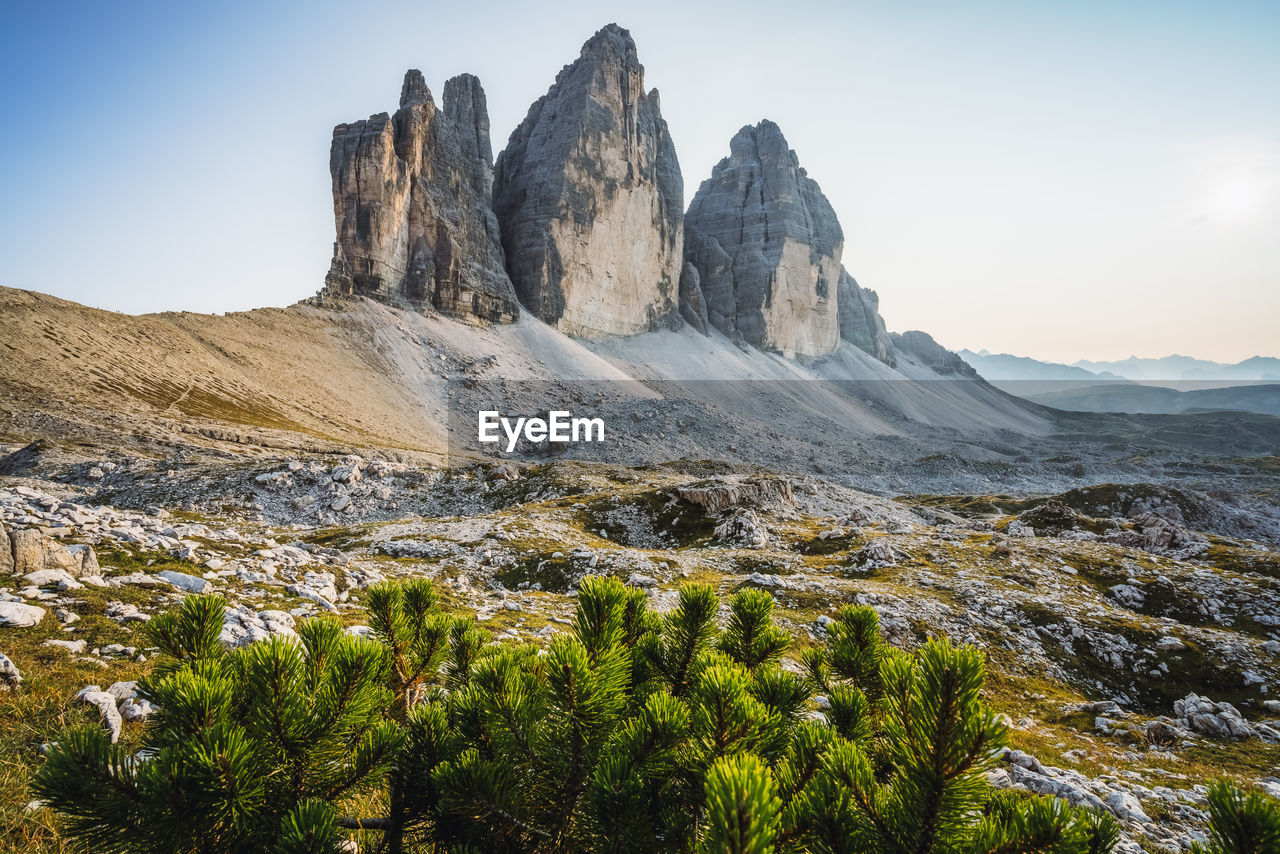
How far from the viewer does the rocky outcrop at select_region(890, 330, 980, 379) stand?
17962 cm

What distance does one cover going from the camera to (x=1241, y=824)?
157 cm

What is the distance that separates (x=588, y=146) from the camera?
97.6 m

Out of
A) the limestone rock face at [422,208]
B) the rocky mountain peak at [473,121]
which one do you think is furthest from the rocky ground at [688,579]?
the rocky mountain peak at [473,121]

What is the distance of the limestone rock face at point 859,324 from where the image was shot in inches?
6481

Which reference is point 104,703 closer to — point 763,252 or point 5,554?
point 5,554

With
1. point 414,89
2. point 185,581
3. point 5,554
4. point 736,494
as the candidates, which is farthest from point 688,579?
point 414,89

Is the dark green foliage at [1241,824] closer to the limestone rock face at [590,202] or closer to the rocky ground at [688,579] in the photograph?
the rocky ground at [688,579]

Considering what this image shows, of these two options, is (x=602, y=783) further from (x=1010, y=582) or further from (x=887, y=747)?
(x=1010, y=582)

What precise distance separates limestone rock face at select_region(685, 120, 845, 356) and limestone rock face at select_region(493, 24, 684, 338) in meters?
20.6

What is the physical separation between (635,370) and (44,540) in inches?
3406

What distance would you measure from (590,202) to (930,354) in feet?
458

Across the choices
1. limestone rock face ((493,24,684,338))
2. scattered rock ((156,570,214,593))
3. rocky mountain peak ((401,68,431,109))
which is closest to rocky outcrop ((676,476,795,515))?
scattered rock ((156,570,214,593))

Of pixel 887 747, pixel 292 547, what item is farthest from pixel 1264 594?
pixel 292 547

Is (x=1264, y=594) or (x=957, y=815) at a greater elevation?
(x=957, y=815)
